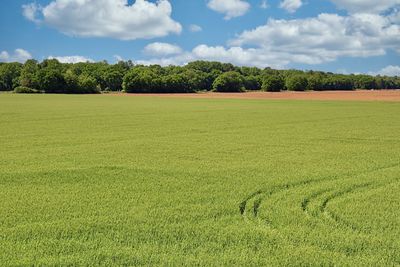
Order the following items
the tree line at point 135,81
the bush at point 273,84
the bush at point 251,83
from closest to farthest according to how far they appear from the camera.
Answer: the tree line at point 135,81
the bush at point 273,84
the bush at point 251,83

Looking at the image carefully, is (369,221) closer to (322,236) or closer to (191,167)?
(322,236)

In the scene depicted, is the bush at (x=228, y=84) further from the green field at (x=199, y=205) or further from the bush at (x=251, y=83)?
the green field at (x=199, y=205)

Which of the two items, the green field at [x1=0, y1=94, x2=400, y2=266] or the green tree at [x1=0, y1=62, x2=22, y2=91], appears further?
the green tree at [x1=0, y1=62, x2=22, y2=91]

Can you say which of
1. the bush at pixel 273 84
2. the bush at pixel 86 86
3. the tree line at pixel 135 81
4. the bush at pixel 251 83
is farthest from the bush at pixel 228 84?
the bush at pixel 86 86

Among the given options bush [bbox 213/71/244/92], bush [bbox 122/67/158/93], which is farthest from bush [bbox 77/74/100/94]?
bush [bbox 213/71/244/92]

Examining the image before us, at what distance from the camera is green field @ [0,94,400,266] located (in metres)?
7.49

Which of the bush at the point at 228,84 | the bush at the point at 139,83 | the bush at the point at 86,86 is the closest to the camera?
the bush at the point at 86,86

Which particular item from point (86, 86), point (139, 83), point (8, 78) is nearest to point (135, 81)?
point (139, 83)

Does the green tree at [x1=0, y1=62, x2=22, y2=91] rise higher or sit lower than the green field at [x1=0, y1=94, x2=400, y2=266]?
higher

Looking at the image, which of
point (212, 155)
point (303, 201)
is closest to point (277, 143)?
point (212, 155)

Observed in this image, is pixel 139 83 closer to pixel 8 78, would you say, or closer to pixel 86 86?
pixel 86 86

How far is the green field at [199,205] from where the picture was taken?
7488 millimetres

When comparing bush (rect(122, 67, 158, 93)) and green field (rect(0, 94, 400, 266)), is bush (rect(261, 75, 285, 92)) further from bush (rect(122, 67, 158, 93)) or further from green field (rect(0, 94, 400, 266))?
green field (rect(0, 94, 400, 266))

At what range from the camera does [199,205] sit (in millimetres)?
10266
